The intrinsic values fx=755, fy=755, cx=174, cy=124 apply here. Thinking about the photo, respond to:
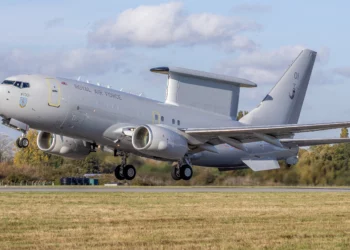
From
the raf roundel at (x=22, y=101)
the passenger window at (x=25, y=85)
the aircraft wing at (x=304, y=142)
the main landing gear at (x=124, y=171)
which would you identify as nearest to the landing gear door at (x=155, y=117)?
the main landing gear at (x=124, y=171)

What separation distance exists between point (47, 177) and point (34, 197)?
954 inches

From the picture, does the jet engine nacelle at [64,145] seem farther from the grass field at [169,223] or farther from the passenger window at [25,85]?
the grass field at [169,223]

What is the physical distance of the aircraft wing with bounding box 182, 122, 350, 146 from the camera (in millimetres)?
35500

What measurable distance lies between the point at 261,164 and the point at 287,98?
17.5 ft

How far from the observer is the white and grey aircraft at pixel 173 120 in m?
32.5

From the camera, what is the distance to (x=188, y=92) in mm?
41562

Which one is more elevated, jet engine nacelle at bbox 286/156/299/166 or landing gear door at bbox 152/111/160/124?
landing gear door at bbox 152/111/160/124

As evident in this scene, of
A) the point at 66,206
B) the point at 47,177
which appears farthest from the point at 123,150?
the point at 47,177

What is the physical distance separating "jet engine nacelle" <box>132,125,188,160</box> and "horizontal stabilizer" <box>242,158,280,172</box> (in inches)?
276

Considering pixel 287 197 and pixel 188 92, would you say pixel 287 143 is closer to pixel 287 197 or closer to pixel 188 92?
pixel 188 92

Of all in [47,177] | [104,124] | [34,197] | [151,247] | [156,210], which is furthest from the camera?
[47,177]

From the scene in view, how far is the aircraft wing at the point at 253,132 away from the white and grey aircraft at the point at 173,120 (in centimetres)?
5

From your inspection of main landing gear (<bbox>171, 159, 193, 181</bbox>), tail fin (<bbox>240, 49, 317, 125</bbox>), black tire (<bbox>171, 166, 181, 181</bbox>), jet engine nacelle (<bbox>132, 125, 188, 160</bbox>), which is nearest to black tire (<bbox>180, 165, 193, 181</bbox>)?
main landing gear (<bbox>171, 159, 193, 181</bbox>)

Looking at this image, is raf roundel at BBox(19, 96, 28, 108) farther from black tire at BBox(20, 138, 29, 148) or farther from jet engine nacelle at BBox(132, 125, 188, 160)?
jet engine nacelle at BBox(132, 125, 188, 160)
